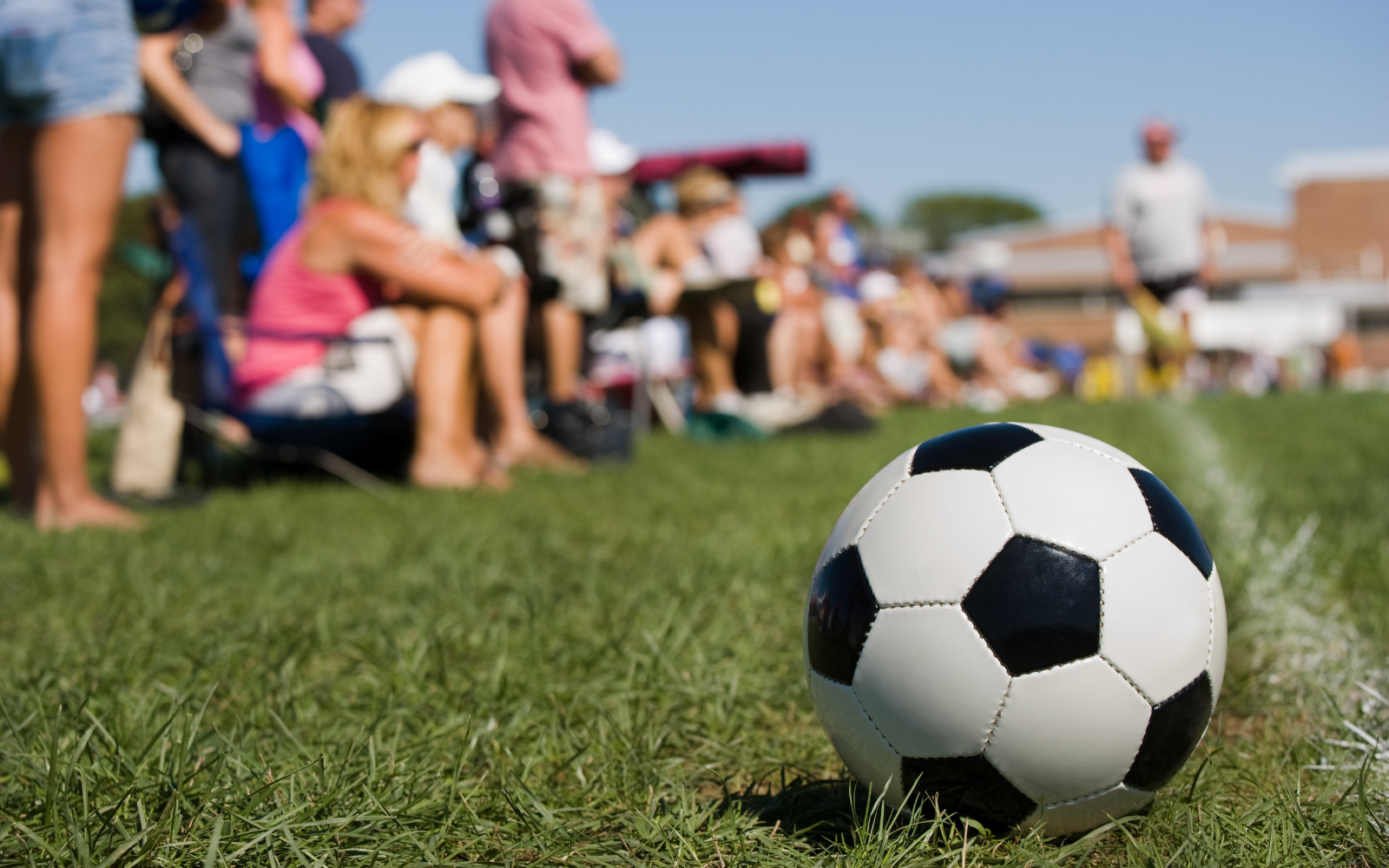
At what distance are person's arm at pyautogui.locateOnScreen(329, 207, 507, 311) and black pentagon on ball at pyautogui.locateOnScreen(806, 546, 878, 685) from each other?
3634 millimetres

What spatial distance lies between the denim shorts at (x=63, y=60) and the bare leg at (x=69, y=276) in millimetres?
59

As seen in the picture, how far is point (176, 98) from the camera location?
16.1ft

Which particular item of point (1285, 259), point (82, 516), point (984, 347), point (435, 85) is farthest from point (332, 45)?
point (1285, 259)

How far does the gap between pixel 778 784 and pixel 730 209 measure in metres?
7.62

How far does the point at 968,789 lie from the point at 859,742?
0.49 feet

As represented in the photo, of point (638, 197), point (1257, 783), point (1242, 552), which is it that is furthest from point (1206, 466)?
point (638, 197)

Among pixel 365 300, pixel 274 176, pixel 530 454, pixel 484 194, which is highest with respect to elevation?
pixel 274 176

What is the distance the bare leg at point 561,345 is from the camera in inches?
257

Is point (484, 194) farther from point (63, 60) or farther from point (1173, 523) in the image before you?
point (1173, 523)

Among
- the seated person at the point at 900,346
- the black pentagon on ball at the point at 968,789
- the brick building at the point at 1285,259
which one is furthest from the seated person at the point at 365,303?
the brick building at the point at 1285,259

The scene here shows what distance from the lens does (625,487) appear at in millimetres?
4977

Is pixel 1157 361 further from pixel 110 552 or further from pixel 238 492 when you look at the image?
pixel 110 552

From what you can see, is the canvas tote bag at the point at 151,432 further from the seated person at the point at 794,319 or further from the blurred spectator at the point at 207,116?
the seated person at the point at 794,319

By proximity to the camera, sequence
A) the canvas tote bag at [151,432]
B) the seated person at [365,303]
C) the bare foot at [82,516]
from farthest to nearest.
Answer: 1. the canvas tote bag at [151,432]
2. the seated person at [365,303]
3. the bare foot at [82,516]
